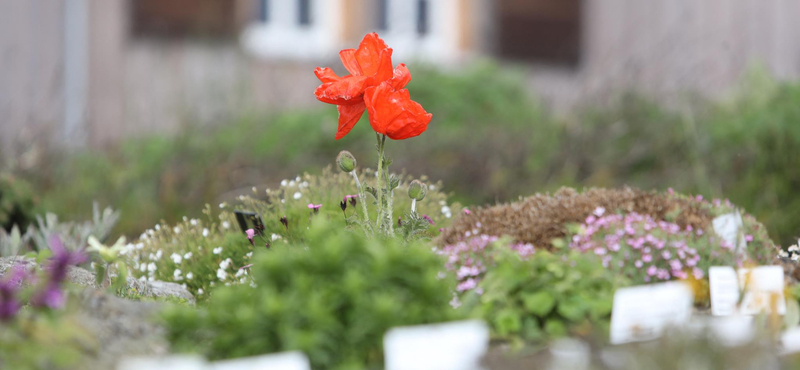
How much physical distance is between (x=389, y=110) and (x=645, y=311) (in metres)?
0.98

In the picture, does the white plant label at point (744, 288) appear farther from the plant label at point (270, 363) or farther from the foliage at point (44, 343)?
the foliage at point (44, 343)

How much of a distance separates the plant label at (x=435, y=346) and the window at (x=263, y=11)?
6925mm

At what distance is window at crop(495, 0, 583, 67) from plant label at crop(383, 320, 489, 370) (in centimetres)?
744

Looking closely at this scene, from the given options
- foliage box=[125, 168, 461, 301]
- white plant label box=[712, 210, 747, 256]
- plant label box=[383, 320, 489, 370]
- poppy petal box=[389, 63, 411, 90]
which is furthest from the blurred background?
plant label box=[383, 320, 489, 370]

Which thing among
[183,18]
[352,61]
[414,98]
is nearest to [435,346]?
[352,61]

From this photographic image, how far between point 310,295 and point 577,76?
7953 mm

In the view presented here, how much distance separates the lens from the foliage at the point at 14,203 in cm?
417

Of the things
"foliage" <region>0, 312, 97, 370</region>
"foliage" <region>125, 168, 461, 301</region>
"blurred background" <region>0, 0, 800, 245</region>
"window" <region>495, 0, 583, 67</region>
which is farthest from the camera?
"window" <region>495, 0, 583, 67</region>

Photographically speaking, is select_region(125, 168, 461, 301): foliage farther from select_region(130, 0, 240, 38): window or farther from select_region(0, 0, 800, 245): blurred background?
select_region(130, 0, 240, 38): window

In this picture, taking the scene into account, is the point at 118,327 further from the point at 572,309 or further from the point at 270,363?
the point at 572,309

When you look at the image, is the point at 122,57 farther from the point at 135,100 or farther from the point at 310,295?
the point at 310,295

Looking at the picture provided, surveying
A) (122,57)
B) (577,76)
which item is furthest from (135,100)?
(577,76)

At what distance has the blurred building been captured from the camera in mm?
7180

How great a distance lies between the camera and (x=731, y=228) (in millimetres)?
2539
